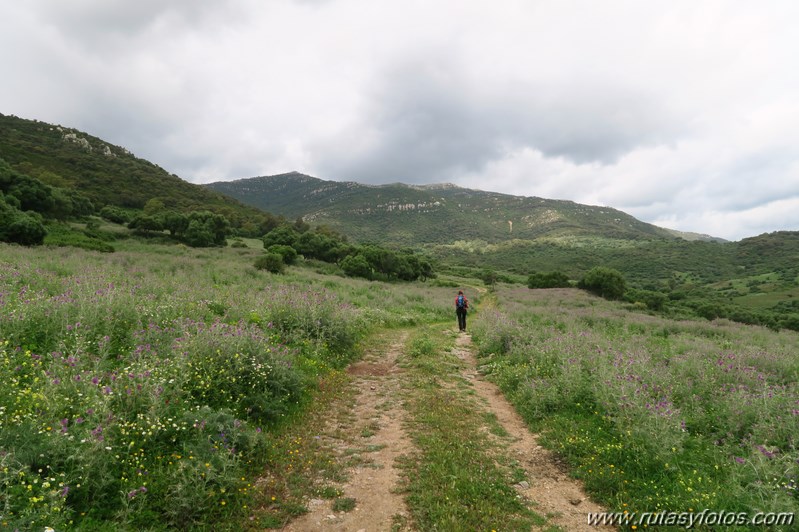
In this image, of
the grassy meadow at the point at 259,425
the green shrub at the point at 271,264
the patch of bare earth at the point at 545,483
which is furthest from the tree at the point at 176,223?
the patch of bare earth at the point at 545,483

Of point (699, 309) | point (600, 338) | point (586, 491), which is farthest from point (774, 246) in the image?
point (586, 491)

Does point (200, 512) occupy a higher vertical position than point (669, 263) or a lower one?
lower

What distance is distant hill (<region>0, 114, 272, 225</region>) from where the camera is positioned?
69.4 m

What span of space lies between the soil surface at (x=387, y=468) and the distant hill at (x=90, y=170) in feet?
242

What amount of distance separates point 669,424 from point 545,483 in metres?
2.36

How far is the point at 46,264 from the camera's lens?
595 inches

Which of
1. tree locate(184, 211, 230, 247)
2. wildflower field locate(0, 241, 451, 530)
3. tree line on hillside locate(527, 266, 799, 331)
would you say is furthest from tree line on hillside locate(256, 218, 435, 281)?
wildflower field locate(0, 241, 451, 530)

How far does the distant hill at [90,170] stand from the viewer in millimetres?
69350

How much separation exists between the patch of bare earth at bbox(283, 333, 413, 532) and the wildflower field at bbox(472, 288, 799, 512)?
9.88 ft

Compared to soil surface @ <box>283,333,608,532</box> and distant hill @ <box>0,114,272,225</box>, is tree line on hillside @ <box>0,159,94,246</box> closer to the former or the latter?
distant hill @ <box>0,114,272,225</box>

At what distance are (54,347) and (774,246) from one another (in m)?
196

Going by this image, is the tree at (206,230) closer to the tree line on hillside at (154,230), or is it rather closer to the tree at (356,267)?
the tree line on hillside at (154,230)

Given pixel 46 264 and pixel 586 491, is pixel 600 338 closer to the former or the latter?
pixel 586 491

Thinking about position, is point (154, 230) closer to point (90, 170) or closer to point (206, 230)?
point (206, 230)
